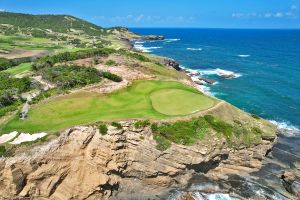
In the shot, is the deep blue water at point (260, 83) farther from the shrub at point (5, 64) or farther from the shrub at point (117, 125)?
the shrub at point (5, 64)

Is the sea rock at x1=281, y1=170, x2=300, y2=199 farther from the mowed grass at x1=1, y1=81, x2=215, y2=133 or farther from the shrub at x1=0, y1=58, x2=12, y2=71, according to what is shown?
the shrub at x1=0, y1=58, x2=12, y2=71

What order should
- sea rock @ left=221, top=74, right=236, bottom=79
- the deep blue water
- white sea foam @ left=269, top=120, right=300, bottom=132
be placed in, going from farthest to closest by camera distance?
sea rock @ left=221, top=74, right=236, bottom=79 → the deep blue water → white sea foam @ left=269, top=120, right=300, bottom=132

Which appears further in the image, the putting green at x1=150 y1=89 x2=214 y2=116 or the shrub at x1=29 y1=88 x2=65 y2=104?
the shrub at x1=29 y1=88 x2=65 y2=104

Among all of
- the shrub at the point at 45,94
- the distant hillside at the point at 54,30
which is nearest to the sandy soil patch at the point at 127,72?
the shrub at the point at 45,94

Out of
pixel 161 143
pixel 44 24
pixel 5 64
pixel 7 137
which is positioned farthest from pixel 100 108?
pixel 44 24

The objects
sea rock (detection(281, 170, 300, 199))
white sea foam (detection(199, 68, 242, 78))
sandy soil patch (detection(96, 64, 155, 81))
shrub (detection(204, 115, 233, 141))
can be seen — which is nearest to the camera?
sea rock (detection(281, 170, 300, 199))

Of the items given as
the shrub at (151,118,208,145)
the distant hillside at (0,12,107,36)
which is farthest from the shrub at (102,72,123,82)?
the distant hillside at (0,12,107,36)

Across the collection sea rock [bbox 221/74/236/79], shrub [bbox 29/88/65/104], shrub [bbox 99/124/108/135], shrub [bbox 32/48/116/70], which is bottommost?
sea rock [bbox 221/74/236/79]

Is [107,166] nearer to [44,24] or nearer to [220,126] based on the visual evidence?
[220,126]
